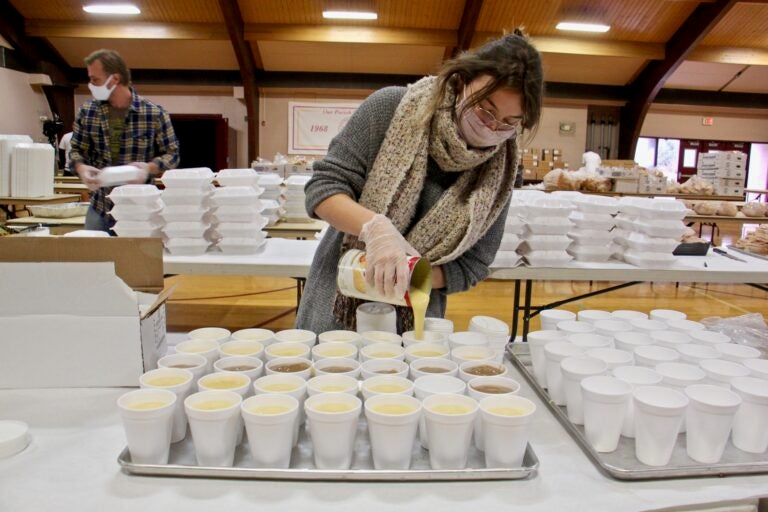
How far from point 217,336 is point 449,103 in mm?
819

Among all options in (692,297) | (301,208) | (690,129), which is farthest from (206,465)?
(690,129)

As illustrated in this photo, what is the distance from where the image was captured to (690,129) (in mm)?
12133

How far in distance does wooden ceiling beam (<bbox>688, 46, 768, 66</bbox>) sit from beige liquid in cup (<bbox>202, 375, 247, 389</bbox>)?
11368 mm

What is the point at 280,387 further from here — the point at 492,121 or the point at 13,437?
the point at 492,121

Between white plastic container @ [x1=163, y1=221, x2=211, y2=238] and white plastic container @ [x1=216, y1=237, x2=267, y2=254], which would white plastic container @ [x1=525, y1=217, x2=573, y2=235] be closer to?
white plastic container @ [x1=216, y1=237, x2=267, y2=254]

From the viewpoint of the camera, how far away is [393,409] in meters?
0.97

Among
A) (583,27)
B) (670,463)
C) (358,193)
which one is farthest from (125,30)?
(670,463)

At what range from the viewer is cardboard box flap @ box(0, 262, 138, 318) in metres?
1.17

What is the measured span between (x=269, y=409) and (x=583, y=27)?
1033cm

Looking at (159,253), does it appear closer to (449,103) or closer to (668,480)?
(449,103)

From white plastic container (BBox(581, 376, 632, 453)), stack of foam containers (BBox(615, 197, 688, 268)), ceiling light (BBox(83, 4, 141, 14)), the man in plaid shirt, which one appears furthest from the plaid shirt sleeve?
ceiling light (BBox(83, 4, 141, 14))

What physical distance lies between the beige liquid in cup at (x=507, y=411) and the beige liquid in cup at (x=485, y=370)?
181 mm

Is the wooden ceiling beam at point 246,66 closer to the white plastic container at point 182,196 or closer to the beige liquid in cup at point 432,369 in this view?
the white plastic container at point 182,196

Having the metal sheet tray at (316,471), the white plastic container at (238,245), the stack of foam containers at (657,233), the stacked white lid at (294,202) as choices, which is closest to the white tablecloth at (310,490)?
the metal sheet tray at (316,471)
